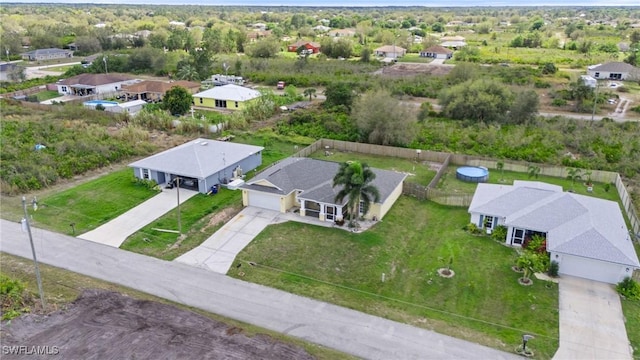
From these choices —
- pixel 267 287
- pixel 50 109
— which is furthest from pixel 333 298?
pixel 50 109

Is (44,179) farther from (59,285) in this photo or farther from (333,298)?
(333,298)

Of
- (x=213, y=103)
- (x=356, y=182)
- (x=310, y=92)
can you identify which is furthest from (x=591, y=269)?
(x=213, y=103)

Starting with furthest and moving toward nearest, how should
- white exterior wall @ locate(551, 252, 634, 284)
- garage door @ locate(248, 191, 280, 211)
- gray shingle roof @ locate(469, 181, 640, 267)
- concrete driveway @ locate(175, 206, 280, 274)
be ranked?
garage door @ locate(248, 191, 280, 211)
concrete driveway @ locate(175, 206, 280, 274)
gray shingle roof @ locate(469, 181, 640, 267)
white exterior wall @ locate(551, 252, 634, 284)

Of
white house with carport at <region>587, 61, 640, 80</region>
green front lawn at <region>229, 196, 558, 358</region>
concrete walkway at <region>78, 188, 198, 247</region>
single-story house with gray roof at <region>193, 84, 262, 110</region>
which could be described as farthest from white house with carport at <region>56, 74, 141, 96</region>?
white house with carport at <region>587, 61, 640, 80</region>

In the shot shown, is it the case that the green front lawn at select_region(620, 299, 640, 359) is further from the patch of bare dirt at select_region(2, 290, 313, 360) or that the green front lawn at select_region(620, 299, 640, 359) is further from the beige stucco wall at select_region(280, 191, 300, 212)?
the beige stucco wall at select_region(280, 191, 300, 212)

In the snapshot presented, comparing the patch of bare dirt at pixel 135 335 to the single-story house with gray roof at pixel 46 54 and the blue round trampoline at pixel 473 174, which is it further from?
the single-story house with gray roof at pixel 46 54

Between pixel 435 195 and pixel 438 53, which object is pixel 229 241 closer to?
pixel 435 195
